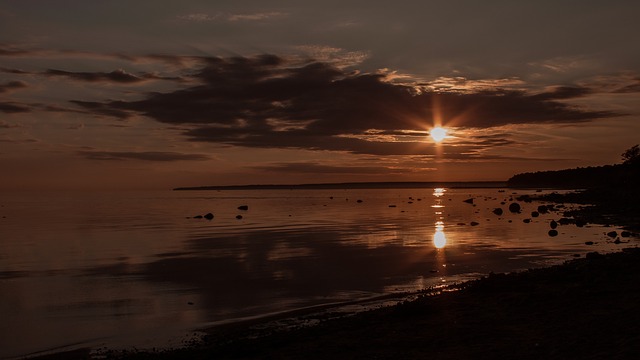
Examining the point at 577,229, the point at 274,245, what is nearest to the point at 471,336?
the point at 274,245

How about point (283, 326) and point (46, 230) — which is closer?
point (283, 326)

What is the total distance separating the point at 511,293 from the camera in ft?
54.2

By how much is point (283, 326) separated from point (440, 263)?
13.5 m

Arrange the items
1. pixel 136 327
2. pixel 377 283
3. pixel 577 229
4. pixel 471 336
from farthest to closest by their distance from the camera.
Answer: pixel 577 229
pixel 377 283
pixel 136 327
pixel 471 336

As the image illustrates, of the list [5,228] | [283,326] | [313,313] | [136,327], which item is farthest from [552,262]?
[5,228]

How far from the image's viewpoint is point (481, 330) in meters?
12.6

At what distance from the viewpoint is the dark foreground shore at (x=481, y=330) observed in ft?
35.6

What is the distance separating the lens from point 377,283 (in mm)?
22734

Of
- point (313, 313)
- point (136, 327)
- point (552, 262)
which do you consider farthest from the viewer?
point (552, 262)

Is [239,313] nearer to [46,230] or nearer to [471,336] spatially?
[471,336]

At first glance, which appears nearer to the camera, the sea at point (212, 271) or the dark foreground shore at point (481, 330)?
the dark foreground shore at point (481, 330)

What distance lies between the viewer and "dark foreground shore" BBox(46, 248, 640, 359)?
10.9 meters

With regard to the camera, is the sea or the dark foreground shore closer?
the dark foreground shore

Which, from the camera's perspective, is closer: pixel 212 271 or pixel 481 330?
pixel 481 330
